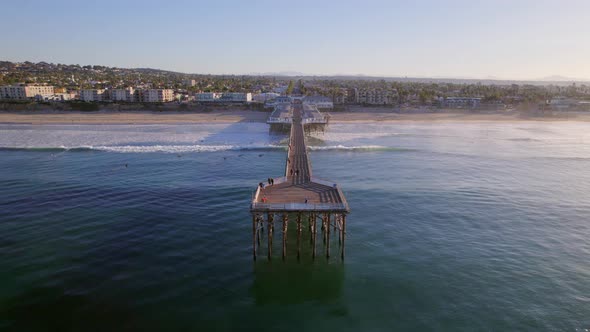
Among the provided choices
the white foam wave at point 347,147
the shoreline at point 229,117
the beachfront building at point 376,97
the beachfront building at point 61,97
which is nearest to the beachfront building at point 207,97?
the shoreline at point 229,117

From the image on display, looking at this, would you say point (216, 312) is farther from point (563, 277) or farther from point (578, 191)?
point (578, 191)

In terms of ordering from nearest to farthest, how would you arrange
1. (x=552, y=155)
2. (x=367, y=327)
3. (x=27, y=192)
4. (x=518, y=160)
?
(x=367, y=327) → (x=27, y=192) → (x=518, y=160) → (x=552, y=155)

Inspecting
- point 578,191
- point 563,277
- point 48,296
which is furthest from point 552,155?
point 48,296

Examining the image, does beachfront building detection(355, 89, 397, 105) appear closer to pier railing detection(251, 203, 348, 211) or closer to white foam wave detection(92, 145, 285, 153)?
white foam wave detection(92, 145, 285, 153)

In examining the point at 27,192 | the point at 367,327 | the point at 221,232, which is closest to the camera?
the point at 367,327

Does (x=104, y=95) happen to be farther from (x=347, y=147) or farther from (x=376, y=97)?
(x=347, y=147)

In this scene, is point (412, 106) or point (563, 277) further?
point (412, 106)
